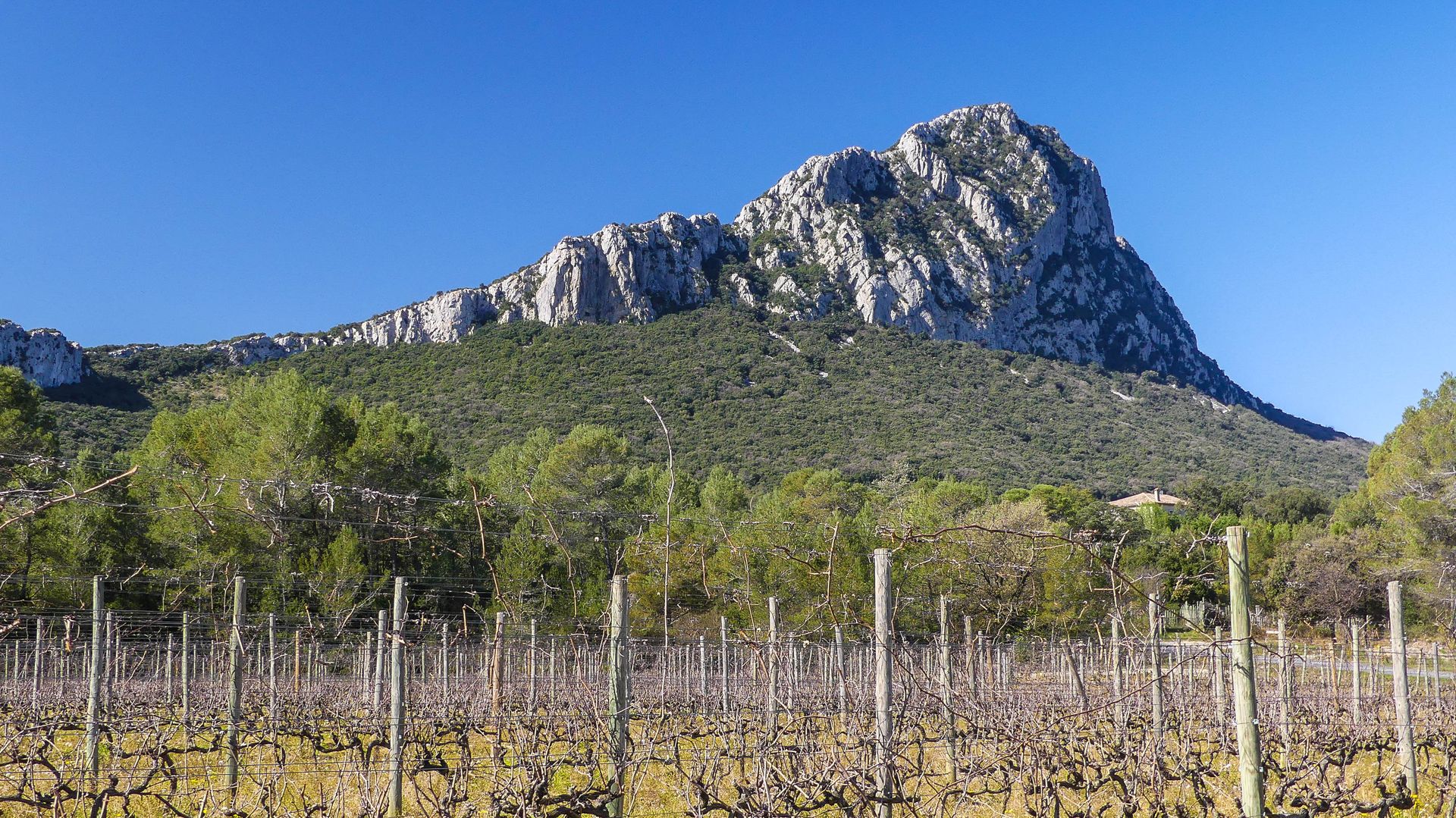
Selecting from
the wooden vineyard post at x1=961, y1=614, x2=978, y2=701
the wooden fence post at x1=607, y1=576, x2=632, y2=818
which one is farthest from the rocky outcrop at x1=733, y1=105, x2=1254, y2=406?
the wooden fence post at x1=607, y1=576, x2=632, y2=818

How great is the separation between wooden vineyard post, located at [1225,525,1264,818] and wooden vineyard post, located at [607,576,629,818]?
254 centimetres

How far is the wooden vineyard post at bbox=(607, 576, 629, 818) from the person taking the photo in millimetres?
4512

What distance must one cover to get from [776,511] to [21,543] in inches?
706

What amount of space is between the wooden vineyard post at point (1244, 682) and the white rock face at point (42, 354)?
1890 inches

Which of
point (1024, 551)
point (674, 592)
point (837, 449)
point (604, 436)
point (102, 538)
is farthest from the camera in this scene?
point (837, 449)

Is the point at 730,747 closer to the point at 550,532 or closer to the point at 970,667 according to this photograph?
the point at 970,667

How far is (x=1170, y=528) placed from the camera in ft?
134

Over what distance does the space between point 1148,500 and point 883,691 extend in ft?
147

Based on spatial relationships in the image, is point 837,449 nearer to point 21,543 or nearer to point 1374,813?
point 21,543

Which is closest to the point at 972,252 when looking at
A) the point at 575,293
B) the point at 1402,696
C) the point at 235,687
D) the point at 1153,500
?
the point at 575,293

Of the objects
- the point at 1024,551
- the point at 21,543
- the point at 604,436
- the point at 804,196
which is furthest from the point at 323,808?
the point at 804,196

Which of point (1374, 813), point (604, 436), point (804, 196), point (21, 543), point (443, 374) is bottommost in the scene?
point (1374, 813)

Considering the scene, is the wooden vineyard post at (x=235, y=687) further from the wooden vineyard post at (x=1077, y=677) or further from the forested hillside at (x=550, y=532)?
the forested hillside at (x=550, y=532)

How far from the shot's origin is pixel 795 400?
176ft
